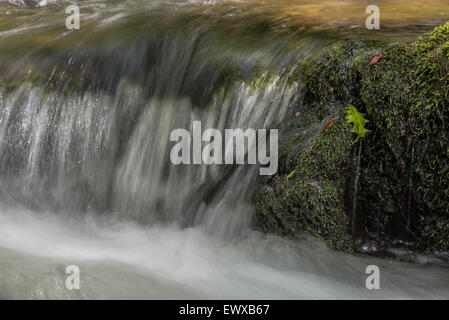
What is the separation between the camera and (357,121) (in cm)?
383

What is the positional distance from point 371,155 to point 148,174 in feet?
6.52

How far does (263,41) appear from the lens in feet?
16.2

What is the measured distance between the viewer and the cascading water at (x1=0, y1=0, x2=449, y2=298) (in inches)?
153

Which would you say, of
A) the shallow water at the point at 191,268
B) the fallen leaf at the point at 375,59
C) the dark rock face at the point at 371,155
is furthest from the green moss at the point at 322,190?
the fallen leaf at the point at 375,59

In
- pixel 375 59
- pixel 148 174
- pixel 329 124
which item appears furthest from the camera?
pixel 148 174

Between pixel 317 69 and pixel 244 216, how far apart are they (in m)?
1.30

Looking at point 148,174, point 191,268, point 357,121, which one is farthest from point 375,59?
point 148,174

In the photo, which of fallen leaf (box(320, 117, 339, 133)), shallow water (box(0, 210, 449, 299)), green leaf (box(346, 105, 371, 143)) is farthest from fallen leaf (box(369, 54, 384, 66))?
shallow water (box(0, 210, 449, 299))

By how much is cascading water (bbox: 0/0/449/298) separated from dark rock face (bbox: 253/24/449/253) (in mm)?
198

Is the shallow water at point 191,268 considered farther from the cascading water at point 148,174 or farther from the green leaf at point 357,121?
the green leaf at point 357,121

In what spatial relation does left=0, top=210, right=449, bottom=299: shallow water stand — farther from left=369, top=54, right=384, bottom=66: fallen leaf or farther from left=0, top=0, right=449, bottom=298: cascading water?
left=369, top=54, right=384, bottom=66: fallen leaf

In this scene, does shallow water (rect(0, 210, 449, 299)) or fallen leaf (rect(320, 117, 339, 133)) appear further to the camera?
fallen leaf (rect(320, 117, 339, 133))

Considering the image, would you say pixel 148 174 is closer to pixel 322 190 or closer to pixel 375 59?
pixel 322 190

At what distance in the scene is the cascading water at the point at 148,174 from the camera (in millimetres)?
3889
